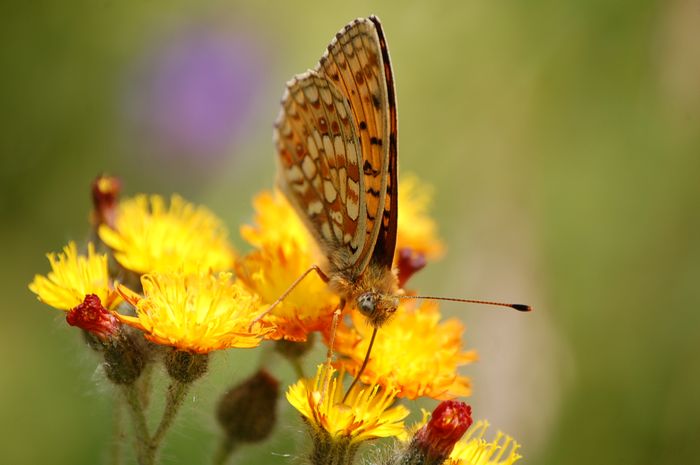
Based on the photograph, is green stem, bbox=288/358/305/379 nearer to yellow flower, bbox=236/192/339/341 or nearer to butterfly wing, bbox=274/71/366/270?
yellow flower, bbox=236/192/339/341

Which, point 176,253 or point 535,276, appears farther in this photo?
point 535,276

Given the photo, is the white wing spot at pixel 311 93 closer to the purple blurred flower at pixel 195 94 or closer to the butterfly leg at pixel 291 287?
the butterfly leg at pixel 291 287

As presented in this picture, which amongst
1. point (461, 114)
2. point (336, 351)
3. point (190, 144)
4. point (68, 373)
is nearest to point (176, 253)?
point (336, 351)

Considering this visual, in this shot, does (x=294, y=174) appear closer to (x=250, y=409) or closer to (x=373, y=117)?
(x=373, y=117)

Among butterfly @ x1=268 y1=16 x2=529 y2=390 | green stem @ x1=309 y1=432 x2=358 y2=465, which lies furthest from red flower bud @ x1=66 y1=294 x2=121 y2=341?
green stem @ x1=309 y1=432 x2=358 y2=465

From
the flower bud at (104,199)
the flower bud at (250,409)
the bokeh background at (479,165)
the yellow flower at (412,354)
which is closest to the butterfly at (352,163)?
the yellow flower at (412,354)

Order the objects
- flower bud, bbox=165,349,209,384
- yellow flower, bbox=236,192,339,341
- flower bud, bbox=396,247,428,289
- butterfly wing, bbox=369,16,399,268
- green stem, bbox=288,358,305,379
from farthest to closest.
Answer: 1. flower bud, bbox=396,247,428,289
2. green stem, bbox=288,358,305,379
3. yellow flower, bbox=236,192,339,341
4. butterfly wing, bbox=369,16,399,268
5. flower bud, bbox=165,349,209,384

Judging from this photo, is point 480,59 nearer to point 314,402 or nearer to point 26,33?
point 26,33
